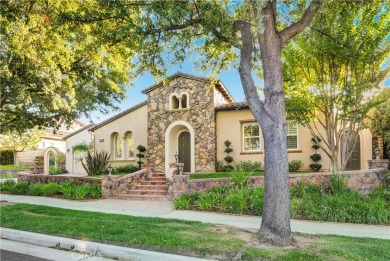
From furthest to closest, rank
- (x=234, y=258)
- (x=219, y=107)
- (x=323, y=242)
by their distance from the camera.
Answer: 1. (x=219, y=107)
2. (x=323, y=242)
3. (x=234, y=258)

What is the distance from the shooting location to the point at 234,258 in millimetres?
5586

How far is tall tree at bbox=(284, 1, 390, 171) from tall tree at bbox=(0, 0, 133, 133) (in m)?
6.59

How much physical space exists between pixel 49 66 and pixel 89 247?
26.1 feet

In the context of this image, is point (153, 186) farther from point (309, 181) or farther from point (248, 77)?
point (248, 77)

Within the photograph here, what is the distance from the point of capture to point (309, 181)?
467 inches

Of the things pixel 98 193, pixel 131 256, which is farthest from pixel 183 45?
pixel 98 193

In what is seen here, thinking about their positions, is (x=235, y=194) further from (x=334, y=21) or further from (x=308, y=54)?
(x=334, y=21)

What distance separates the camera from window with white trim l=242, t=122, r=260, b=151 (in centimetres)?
1791

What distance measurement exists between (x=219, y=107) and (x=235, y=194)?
8249 mm

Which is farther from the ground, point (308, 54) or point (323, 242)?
point (308, 54)

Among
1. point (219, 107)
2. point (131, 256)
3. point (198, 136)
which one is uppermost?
point (219, 107)

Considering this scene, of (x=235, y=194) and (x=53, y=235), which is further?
(x=235, y=194)

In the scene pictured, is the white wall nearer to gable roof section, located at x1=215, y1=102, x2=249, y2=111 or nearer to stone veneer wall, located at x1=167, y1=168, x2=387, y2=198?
gable roof section, located at x1=215, y1=102, x2=249, y2=111

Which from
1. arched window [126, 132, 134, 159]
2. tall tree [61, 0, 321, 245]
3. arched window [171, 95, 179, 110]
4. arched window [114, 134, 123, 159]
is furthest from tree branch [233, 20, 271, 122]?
arched window [114, 134, 123, 159]
